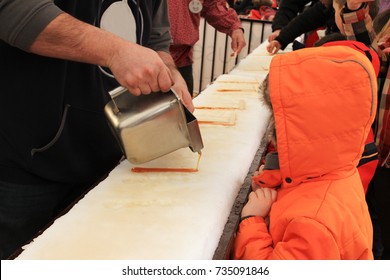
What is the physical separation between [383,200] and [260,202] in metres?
0.90

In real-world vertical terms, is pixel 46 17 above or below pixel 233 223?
above

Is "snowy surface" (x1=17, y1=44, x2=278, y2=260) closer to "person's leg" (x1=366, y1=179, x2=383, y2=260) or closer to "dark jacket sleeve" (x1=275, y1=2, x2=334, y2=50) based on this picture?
"person's leg" (x1=366, y1=179, x2=383, y2=260)

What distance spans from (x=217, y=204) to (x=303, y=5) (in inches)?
110

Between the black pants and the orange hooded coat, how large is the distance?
0.77 metres

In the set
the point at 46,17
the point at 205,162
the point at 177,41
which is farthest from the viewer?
the point at 177,41

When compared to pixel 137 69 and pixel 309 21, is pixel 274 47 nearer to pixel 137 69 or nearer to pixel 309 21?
pixel 309 21

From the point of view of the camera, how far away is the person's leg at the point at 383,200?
173 cm

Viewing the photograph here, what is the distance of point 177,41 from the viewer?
267 centimetres

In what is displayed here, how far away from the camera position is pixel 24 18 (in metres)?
0.88

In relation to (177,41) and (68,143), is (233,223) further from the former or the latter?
(177,41)

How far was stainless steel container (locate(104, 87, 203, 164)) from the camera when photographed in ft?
3.22

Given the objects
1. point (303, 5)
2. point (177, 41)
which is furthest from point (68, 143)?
point (303, 5)

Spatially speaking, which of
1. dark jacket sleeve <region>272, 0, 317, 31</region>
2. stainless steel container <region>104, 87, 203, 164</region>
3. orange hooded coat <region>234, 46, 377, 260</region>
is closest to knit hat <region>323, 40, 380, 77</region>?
orange hooded coat <region>234, 46, 377, 260</region>
